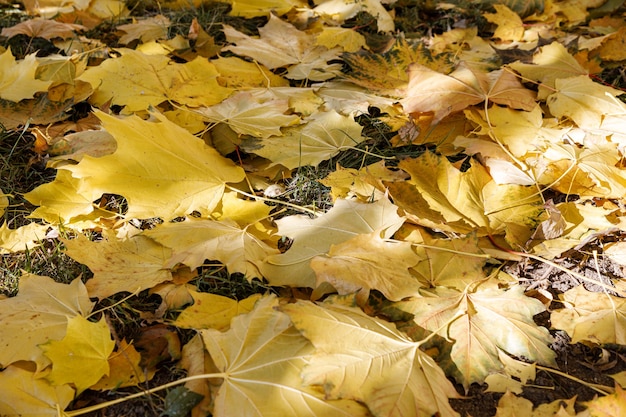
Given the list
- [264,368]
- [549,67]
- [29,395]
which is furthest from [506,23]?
[29,395]

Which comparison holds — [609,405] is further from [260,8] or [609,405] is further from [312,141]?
[260,8]

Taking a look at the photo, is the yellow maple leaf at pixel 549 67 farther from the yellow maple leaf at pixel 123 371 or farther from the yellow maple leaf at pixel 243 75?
the yellow maple leaf at pixel 123 371

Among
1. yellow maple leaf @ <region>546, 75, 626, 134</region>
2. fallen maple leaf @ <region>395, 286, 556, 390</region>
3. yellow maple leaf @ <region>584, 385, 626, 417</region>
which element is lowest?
yellow maple leaf @ <region>584, 385, 626, 417</region>

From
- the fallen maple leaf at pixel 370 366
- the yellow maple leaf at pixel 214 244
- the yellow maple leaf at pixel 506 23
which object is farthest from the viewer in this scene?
the yellow maple leaf at pixel 506 23

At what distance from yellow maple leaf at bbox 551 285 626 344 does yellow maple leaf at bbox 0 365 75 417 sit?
0.98 metres

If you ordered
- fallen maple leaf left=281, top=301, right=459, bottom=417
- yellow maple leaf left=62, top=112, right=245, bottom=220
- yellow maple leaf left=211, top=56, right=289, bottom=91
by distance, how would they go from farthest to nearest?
yellow maple leaf left=211, top=56, right=289, bottom=91 < yellow maple leaf left=62, top=112, right=245, bottom=220 < fallen maple leaf left=281, top=301, right=459, bottom=417

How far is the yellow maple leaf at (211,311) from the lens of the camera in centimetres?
120

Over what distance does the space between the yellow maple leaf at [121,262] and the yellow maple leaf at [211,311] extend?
0.12 metres

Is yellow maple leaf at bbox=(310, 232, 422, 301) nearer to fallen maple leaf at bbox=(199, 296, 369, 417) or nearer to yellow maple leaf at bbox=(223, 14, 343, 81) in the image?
fallen maple leaf at bbox=(199, 296, 369, 417)

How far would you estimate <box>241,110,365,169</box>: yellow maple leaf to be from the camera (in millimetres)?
1675

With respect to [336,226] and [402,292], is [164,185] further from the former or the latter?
[402,292]

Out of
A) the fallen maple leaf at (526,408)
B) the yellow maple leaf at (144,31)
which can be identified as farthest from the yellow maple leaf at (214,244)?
the yellow maple leaf at (144,31)

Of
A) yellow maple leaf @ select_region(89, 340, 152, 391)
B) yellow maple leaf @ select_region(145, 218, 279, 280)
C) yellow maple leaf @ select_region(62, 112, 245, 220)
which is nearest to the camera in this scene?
yellow maple leaf @ select_region(89, 340, 152, 391)

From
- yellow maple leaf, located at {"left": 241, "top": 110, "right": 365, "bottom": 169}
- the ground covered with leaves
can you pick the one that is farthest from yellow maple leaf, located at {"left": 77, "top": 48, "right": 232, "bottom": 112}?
yellow maple leaf, located at {"left": 241, "top": 110, "right": 365, "bottom": 169}
